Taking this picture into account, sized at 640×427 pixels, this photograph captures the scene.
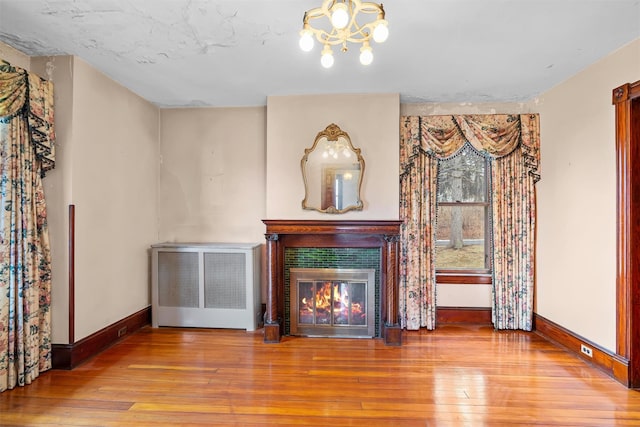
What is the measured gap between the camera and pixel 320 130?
11.9ft

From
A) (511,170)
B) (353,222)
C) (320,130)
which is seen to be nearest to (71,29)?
(320,130)

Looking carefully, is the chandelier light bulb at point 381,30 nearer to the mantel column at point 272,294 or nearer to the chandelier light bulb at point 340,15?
the chandelier light bulb at point 340,15

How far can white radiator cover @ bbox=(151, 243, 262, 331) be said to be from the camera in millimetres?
3729

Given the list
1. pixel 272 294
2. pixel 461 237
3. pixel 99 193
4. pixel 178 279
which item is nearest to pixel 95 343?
pixel 178 279

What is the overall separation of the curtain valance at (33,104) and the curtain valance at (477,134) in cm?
320

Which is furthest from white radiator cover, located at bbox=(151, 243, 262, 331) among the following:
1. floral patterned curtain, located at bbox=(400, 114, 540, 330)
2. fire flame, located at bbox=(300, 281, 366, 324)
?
floral patterned curtain, located at bbox=(400, 114, 540, 330)

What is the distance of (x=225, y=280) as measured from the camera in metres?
3.74

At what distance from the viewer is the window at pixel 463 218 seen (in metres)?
3.98

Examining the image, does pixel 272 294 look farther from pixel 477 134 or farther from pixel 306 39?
pixel 477 134

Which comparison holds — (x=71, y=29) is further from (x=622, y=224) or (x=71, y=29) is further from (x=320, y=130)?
(x=622, y=224)

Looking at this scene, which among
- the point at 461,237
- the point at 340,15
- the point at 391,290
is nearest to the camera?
the point at 340,15

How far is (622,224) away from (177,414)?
11.2 ft

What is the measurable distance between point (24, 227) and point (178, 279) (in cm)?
153

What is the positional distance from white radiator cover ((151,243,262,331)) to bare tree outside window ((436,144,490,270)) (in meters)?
2.19
